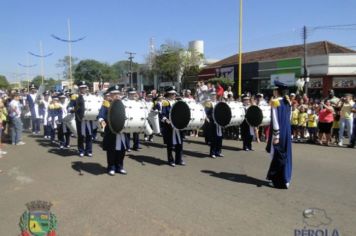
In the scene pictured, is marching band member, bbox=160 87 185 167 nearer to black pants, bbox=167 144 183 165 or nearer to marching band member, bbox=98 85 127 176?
black pants, bbox=167 144 183 165

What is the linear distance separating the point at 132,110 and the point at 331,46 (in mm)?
33769

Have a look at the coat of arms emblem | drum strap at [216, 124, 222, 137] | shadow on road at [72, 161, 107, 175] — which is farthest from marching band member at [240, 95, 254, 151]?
the coat of arms emblem

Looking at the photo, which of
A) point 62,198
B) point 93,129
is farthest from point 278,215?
point 93,129

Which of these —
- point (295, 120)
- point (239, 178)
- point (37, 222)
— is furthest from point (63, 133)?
point (37, 222)

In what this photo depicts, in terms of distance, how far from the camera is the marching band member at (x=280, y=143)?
25.4 feet

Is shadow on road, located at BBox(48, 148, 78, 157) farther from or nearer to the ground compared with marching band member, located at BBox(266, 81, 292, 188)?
nearer to the ground

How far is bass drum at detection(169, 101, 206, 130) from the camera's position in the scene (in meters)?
10.0

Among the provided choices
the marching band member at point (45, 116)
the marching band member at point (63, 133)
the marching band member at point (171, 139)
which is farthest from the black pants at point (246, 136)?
the marching band member at point (45, 116)

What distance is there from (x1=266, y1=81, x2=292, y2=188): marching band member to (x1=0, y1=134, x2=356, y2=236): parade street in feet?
0.83

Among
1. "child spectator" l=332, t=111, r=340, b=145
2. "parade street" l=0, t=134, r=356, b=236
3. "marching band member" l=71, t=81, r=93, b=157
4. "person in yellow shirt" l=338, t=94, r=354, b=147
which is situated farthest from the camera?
"child spectator" l=332, t=111, r=340, b=145

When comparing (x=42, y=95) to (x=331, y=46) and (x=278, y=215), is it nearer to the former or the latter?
(x=278, y=215)

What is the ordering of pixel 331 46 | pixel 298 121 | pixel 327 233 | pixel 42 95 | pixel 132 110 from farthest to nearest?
pixel 331 46 < pixel 42 95 < pixel 298 121 < pixel 132 110 < pixel 327 233

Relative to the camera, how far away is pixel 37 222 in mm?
4078

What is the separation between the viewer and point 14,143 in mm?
14172
